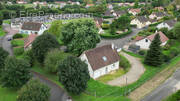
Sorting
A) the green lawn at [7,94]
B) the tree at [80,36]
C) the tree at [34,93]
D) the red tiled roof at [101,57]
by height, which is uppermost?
the tree at [80,36]

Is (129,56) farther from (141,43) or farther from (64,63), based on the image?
(64,63)

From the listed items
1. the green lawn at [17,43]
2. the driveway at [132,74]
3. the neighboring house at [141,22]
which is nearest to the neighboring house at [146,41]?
the driveway at [132,74]

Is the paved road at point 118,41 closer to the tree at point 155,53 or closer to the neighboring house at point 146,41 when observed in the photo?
the neighboring house at point 146,41

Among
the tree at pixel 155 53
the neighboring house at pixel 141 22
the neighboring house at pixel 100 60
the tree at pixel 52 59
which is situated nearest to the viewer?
the neighboring house at pixel 100 60

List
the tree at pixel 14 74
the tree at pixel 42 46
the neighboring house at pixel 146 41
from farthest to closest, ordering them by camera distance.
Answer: the neighboring house at pixel 146 41 < the tree at pixel 42 46 < the tree at pixel 14 74

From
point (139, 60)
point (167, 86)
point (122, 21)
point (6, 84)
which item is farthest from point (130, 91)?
point (122, 21)

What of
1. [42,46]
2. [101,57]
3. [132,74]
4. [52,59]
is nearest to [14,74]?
[52,59]

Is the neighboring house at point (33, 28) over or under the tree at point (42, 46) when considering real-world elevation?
under

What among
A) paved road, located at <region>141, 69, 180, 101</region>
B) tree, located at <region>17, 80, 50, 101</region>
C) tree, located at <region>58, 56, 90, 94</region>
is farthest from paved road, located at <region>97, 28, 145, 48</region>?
tree, located at <region>17, 80, 50, 101</region>

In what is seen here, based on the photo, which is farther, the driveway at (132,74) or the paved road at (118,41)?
the paved road at (118,41)
